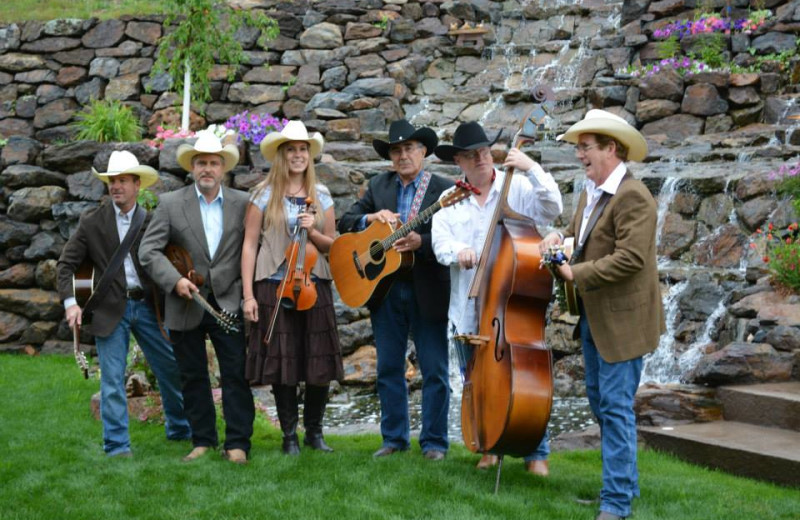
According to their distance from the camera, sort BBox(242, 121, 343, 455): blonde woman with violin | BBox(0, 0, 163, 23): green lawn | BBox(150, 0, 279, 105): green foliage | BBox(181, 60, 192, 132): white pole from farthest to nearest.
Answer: BBox(0, 0, 163, 23): green lawn → BBox(181, 60, 192, 132): white pole → BBox(150, 0, 279, 105): green foliage → BBox(242, 121, 343, 455): blonde woman with violin

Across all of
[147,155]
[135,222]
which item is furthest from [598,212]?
[147,155]

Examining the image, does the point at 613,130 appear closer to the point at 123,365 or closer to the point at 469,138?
the point at 469,138

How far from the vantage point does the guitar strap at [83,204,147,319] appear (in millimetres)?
5453

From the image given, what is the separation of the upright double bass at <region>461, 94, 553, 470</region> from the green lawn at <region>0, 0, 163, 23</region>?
1177cm

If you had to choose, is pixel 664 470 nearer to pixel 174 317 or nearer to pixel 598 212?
pixel 598 212

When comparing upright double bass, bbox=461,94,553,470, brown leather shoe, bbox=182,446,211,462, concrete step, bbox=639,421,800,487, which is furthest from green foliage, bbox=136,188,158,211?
upright double bass, bbox=461,94,553,470

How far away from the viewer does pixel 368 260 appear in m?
5.21

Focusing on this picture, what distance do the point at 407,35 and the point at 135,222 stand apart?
10025 millimetres

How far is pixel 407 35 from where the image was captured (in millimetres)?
14906

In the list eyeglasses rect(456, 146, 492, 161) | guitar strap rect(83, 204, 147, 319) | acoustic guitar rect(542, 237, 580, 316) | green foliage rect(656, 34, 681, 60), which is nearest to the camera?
acoustic guitar rect(542, 237, 580, 316)

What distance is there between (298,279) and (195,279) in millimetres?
594

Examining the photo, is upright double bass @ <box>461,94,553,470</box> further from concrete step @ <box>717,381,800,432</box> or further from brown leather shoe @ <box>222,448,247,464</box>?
concrete step @ <box>717,381,800,432</box>

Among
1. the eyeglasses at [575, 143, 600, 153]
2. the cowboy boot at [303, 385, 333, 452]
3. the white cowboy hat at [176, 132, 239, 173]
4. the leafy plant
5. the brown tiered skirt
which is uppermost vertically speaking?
the leafy plant

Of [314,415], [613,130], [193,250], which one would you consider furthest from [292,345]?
[613,130]
